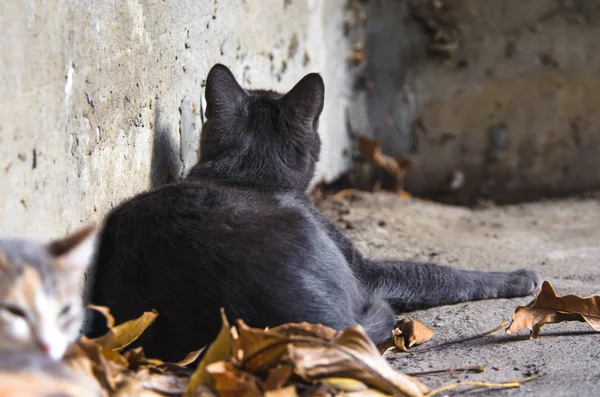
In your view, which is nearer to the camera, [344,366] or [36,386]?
[36,386]

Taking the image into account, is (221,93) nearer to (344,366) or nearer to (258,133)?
(258,133)

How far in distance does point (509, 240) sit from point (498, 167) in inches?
61.0

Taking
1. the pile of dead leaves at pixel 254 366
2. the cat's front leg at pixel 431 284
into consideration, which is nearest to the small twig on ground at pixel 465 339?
the cat's front leg at pixel 431 284

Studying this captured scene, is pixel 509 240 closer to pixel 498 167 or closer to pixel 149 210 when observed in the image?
pixel 498 167

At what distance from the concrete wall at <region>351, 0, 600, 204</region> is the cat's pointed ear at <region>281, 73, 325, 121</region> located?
2.48 metres

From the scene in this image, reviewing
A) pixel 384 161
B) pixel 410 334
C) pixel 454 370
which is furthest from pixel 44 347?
pixel 384 161

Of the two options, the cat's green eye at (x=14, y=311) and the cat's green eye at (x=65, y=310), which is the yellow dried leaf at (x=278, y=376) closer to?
the cat's green eye at (x=65, y=310)

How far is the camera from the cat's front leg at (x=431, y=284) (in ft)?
9.46

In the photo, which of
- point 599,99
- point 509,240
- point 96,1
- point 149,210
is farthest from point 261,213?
point 599,99

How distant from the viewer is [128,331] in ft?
6.64

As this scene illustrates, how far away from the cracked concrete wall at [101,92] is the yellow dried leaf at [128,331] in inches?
12.4

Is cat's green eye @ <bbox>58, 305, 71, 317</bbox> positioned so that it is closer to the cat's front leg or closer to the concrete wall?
the cat's front leg

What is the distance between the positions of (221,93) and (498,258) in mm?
1626

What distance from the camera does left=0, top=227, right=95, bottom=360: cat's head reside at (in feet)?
4.73
